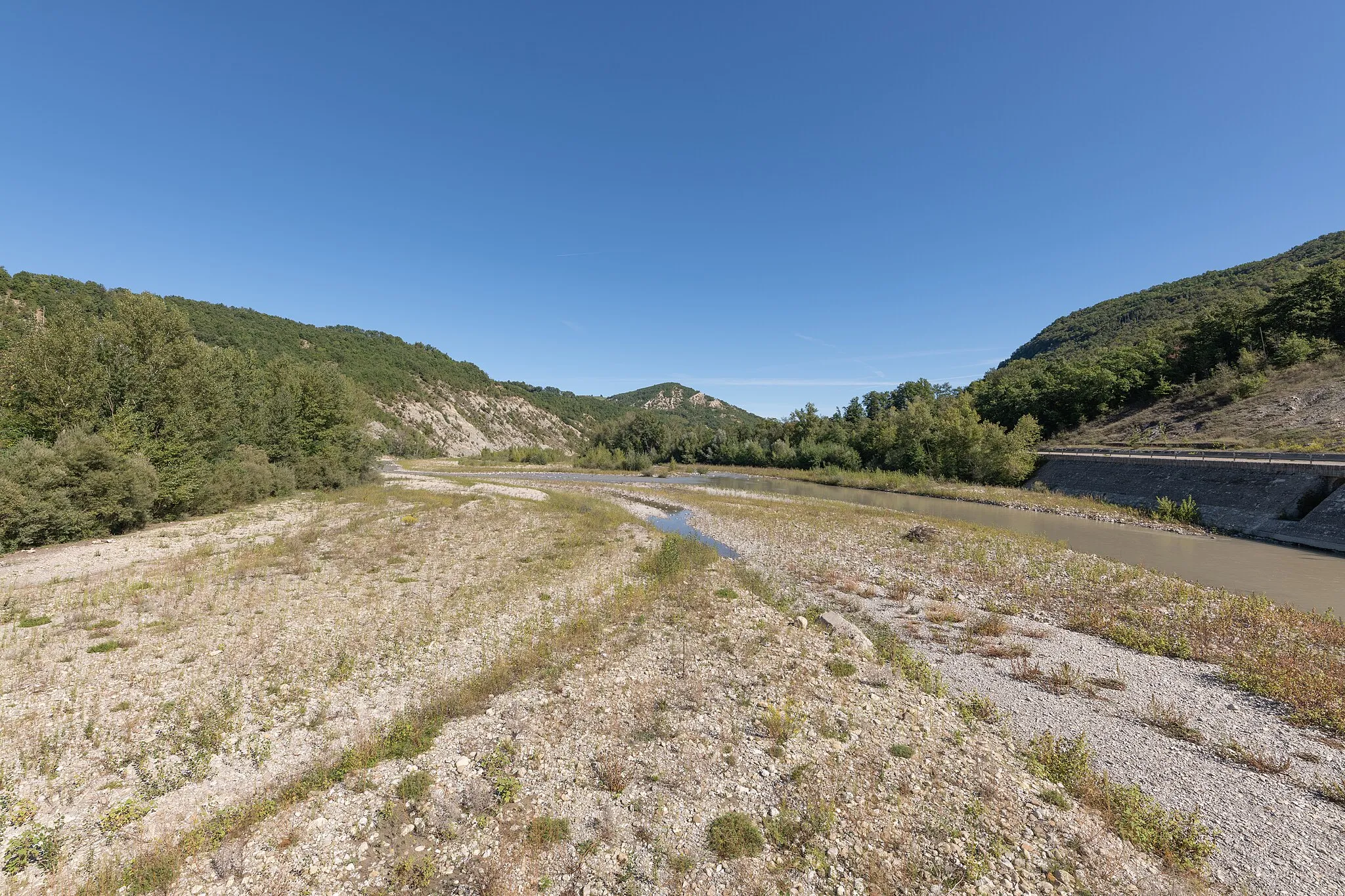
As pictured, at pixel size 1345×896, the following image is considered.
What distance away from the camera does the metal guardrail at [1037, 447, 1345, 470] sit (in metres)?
27.7

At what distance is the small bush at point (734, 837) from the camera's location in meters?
6.22

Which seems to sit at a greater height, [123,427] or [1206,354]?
[1206,354]

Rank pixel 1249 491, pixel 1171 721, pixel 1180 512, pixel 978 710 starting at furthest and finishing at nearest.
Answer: pixel 1180 512 → pixel 1249 491 → pixel 978 710 → pixel 1171 721

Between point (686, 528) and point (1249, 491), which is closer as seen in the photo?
point (1249, 491)

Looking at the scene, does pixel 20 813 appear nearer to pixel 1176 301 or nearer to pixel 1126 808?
pixel 1126 808

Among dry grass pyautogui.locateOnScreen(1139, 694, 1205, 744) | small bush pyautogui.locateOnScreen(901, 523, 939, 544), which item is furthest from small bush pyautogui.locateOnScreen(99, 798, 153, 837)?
small bush pyautogui.locateOnScreen(901, 523, 939, 544)

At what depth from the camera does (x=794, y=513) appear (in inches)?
1414

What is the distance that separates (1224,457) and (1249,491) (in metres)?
8.76

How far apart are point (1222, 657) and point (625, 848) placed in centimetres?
1579

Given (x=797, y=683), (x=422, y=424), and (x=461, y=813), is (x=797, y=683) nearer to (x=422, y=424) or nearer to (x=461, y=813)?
(x=461, y=813)

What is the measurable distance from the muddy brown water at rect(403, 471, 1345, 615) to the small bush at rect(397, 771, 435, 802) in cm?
2654

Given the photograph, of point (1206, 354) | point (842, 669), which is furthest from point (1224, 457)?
point (842, 669)

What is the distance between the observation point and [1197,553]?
891 inches

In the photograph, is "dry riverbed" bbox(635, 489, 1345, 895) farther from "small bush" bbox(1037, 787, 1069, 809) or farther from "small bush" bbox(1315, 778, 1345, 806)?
"small bush" bbox(1037, 787, 1069, 809)
